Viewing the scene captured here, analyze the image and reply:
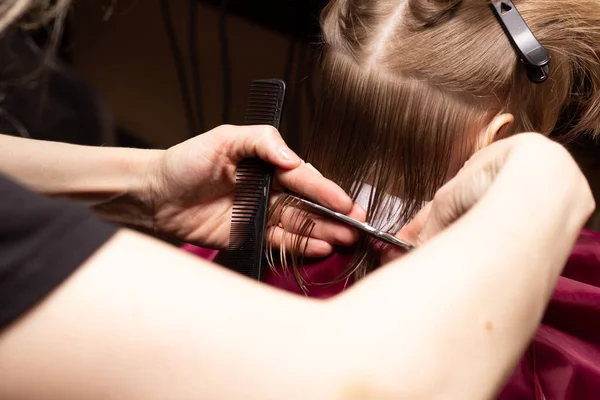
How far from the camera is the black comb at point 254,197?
0.80 metres

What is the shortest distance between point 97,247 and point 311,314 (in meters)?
0.15

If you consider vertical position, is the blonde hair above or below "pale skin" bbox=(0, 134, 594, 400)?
below

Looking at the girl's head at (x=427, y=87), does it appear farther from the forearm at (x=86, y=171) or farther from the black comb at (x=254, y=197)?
the forearm at (x=86, y=171)

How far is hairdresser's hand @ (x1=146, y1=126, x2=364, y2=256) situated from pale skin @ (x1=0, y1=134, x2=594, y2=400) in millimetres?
354

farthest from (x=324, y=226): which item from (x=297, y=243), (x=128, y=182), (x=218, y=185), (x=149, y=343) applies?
(x=149, y=343)

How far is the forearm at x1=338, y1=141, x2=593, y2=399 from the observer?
414 mm

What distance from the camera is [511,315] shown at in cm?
44

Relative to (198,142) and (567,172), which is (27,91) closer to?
(198,142)

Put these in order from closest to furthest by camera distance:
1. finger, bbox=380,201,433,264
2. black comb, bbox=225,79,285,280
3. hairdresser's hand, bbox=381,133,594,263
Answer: hairdresser's hand, bbox=381,133,594,263
finger, bbox=380,201,433,264
black comb, bbox=225,79,285,280

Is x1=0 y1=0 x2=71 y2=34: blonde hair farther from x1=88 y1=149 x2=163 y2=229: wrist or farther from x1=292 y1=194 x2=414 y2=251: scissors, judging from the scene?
x1=292 y1=194 x2=414 y2=251: scissors

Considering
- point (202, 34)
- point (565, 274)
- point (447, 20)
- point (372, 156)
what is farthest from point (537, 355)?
point (202, 34)

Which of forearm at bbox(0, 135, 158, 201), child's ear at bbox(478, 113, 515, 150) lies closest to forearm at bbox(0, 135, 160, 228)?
forearm at bbox(0, 135, 158, 201)

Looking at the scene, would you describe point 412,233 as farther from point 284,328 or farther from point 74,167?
point 74,167

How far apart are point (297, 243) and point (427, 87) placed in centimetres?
27
